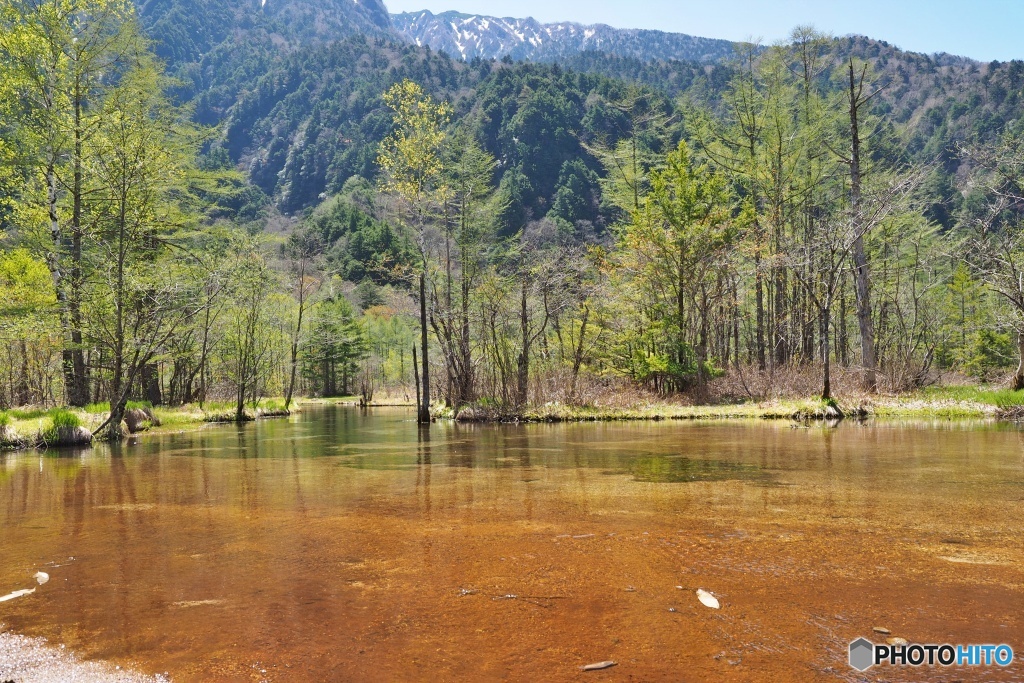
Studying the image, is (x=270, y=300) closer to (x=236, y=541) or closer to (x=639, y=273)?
(x=639, y=273)

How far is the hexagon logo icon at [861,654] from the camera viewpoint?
97.9 inches

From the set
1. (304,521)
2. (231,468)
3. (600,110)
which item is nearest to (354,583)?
(304,521)

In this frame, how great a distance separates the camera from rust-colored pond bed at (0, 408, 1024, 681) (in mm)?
2678

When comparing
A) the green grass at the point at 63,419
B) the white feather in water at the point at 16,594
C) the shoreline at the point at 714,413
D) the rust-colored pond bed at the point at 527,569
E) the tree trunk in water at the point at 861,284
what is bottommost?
the shoreline at the point at 714,413

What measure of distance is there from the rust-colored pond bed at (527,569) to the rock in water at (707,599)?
42mm

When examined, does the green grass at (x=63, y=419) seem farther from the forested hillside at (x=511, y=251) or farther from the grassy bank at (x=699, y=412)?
the forested hillside at (x=511, y=251)

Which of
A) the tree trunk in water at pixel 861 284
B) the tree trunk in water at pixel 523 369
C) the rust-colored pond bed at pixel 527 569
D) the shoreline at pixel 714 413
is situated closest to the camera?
the rust-colored pond bed at pixel 527 569

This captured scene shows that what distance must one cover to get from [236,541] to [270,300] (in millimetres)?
25931

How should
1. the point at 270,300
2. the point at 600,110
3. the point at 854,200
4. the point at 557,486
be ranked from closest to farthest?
the point at 557,486 < the point at 854,200 < the point at 270,300 < the point at 600,110

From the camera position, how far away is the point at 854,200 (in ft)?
61.9

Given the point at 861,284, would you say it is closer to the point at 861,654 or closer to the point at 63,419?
the point at 861,654

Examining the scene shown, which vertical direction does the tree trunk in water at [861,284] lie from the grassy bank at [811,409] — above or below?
above

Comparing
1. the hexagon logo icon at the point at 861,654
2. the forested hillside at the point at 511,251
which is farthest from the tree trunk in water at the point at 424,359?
the hexagon logo icon at the point at 861,654

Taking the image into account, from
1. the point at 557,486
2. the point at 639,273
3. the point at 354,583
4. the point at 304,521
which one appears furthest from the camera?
the point at 639,273
